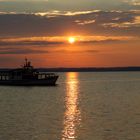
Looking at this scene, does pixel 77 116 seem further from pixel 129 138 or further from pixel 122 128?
pixel 129 138

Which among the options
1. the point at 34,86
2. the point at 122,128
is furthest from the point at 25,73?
the point at 122,128

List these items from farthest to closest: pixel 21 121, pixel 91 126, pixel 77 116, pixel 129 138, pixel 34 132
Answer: pixel 77 116
pixel 21 121
pixel 91 126
pixel 34 132
pixel 129 138

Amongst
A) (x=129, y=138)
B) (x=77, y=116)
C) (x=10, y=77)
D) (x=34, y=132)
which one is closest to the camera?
(x=129, y=138)

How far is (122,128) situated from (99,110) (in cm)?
1988

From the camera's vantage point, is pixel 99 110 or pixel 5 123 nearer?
pixel 5 123

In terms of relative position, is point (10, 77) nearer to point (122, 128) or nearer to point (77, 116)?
point (77, 116)

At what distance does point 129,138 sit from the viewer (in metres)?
44.2

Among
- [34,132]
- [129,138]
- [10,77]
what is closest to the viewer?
[129,138]

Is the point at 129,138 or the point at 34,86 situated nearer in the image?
the point at 129,138

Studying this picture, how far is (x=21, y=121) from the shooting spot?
56.4 m

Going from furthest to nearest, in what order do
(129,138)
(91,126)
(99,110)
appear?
(99,110) → (91,126) → (129,138)

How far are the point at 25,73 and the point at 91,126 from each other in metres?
83.5

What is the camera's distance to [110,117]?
195 ft

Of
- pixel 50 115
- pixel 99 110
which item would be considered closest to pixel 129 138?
pixel 50 115
